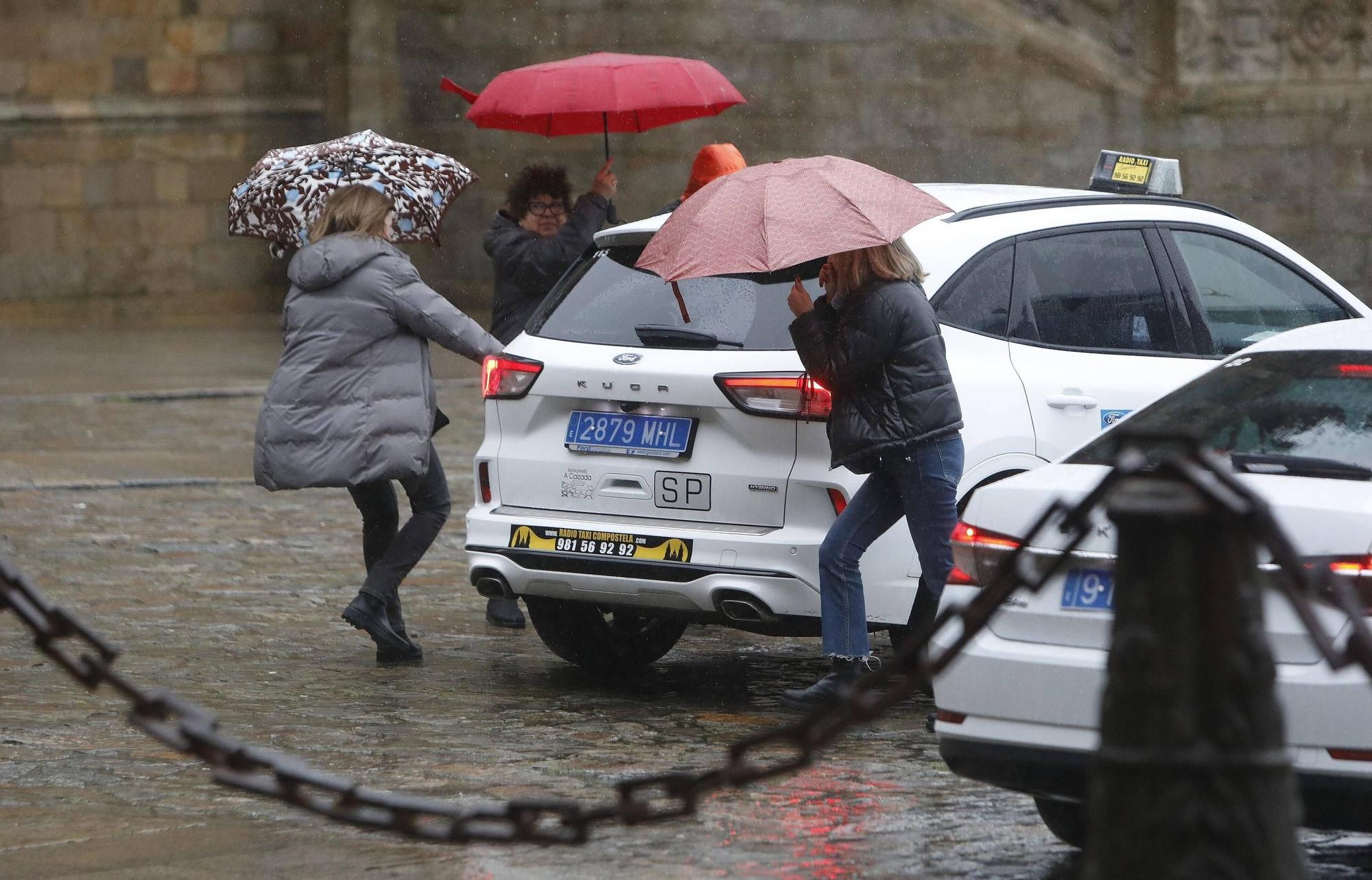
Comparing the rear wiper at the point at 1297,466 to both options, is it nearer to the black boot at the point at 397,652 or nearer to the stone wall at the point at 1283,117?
the black boot at the point at 397,652

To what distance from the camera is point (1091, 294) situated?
7.27 meters

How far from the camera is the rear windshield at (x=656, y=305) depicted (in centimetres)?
677

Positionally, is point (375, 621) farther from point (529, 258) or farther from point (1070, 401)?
point (1070, 401)

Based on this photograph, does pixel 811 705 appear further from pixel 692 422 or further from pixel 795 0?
pixel 795 0

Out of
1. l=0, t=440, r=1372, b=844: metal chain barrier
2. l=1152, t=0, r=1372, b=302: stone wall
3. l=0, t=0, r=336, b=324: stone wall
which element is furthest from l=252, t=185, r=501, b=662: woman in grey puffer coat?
l=0, t=0, r=336, b=324: stone wall

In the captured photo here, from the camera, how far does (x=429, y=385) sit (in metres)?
7.84

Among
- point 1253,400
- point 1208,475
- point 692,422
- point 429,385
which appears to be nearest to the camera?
point 1208,475

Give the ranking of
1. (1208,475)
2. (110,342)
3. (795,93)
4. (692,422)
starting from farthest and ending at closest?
(795,93) < (110,342) < (692,422) < (1208,475)

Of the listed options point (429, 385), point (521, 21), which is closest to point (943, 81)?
point (521, 21)

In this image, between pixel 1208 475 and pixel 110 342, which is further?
pixel 110 342

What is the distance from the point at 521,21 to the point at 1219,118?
24.9ft

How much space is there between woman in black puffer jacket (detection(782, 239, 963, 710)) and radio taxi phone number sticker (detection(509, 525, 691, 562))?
499 millimetres

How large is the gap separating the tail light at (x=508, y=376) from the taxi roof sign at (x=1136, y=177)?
2.55 metres

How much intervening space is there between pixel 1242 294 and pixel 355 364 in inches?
129
